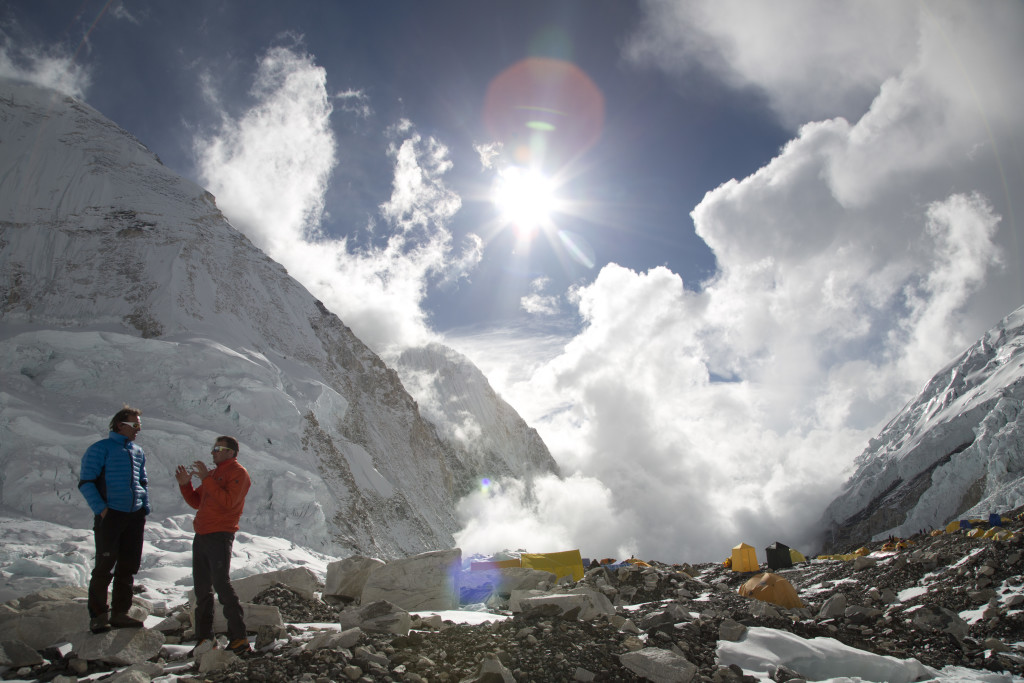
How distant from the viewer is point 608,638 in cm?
539

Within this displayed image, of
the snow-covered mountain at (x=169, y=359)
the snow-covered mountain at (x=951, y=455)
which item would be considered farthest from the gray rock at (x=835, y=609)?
the snow-covered mountain at (x=951, y=455)

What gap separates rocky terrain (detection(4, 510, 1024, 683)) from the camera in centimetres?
388

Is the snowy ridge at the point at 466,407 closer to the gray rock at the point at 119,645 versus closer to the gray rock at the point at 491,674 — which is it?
the gray rock at the point at 119,645

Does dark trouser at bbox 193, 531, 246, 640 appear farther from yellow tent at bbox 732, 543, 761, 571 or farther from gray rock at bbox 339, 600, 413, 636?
yellow tent at bbox 732, 543, 761, 571

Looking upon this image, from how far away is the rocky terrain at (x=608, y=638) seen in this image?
153 inches

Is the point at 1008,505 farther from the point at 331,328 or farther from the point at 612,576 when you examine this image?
the point at 331,328

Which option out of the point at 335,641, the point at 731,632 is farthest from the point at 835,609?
the point at 335,641

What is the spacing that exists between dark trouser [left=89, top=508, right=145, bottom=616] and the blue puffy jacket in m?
0.09

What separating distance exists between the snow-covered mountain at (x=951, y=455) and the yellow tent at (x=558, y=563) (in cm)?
5911

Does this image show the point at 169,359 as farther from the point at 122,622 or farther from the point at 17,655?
the point at 17,655

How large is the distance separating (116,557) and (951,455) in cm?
10159

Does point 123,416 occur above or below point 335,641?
above

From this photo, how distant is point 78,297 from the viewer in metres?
28.1

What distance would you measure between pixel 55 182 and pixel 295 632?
43.5 meters
